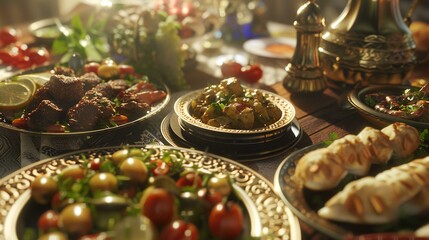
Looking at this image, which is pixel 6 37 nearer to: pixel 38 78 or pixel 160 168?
pixel 38 78

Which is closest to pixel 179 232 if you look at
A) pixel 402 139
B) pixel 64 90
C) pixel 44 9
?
pixel 402 139

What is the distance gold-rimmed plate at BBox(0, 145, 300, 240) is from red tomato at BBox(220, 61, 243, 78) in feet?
3.17

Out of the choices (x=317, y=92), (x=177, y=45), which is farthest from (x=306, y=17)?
(x=177, y=45)

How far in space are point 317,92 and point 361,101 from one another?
1.08 feet

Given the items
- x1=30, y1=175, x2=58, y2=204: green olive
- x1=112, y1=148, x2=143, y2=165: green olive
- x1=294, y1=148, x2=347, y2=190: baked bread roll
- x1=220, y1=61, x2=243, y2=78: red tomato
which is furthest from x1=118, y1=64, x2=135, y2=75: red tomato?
x1=294, y1=148, x2=347, y2=190: baked bread roll

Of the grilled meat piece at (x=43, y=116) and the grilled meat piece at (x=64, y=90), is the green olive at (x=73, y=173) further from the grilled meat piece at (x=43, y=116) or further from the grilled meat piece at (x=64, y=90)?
the grilled meat piece at (x=64, y=90)

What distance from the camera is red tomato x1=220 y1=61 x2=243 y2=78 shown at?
2.18 meters

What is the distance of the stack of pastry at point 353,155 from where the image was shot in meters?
1.10

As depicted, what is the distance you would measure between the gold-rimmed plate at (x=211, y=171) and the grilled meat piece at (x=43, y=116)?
26 centimetres

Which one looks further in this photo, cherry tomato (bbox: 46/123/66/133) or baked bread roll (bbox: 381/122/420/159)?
cherry tomato (bbox: 46/123/66/133)

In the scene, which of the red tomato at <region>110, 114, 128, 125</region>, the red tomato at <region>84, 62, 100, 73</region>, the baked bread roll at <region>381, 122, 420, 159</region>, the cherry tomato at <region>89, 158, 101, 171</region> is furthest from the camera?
the red tomato at <region>84, 62, 100, 73</region>

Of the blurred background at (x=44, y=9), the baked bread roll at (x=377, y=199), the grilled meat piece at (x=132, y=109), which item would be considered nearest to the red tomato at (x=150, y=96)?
the grilled meat piece at (x=132, y=109)

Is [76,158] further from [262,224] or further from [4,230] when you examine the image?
[262,224]

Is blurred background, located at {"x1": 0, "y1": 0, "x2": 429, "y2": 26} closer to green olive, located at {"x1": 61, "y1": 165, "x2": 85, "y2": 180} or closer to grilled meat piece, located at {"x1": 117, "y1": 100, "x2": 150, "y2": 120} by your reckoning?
grilled meat piece, located at {"x1": 117, "y1": 100, "x2": 150, "y2": 120}
